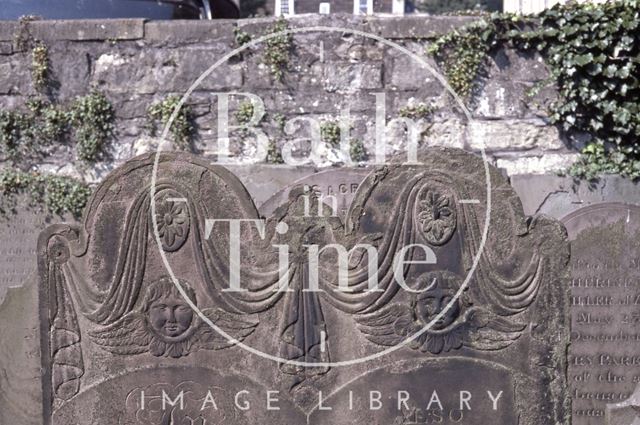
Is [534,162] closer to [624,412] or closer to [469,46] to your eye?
[469,46]

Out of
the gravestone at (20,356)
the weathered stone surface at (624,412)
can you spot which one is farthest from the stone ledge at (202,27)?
the weathered stone surface at (624,412)

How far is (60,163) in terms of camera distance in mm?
6566

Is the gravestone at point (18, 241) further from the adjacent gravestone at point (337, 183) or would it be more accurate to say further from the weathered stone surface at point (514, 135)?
the weathered stone surface at point (514, 135)

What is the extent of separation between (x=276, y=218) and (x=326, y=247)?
26 centimetres

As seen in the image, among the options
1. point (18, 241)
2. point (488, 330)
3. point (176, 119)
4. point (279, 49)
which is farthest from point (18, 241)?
point (488, 330)

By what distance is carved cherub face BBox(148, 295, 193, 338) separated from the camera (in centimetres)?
368

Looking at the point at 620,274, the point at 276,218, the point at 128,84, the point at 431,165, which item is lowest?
the point at 620,274

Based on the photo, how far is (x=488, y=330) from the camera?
11.9 feet

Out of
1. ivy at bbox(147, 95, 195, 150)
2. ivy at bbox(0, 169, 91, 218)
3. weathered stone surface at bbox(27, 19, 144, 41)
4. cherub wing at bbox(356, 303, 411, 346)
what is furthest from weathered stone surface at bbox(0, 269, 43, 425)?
weathered stone surface at bbox(27, 19, 144, 41)

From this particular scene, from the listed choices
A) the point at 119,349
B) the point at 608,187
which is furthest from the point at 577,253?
the point at 119,349

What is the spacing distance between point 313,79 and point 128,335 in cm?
Result: 323

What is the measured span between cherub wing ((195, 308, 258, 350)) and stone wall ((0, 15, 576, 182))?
2871 millimetres

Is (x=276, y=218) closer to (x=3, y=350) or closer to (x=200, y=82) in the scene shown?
(x=3, y=350)

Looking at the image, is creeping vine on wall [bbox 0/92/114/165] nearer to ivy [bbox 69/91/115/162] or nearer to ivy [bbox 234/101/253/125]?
ivy [bbox 69/91/115/162]
